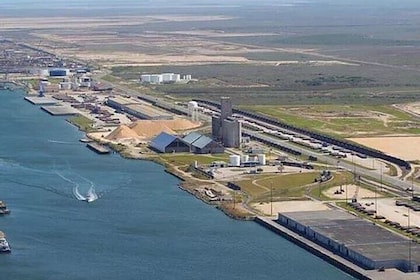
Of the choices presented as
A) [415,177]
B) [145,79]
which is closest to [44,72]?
[145,79]

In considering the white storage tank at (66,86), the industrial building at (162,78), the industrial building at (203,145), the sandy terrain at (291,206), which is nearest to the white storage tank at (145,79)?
the industrial building at (162,78)

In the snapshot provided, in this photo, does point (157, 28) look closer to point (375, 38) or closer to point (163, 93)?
point (375, 38)

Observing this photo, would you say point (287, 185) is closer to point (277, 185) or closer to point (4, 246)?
point (277, 185)

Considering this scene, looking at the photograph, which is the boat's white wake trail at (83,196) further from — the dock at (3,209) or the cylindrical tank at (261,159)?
the cylindrical tank at (261,159)

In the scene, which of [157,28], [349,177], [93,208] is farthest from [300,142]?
[157,28]

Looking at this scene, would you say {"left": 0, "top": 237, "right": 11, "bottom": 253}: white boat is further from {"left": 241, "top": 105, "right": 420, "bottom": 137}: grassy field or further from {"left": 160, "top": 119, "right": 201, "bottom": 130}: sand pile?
{"left": 241, "top": 105, "right": 420, "bottom": 137}: grassy field

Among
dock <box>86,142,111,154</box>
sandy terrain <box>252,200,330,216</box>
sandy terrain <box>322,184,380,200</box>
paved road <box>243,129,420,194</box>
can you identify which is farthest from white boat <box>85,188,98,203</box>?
paved road <box>243,129,420,194</box>

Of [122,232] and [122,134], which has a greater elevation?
[122,232]
